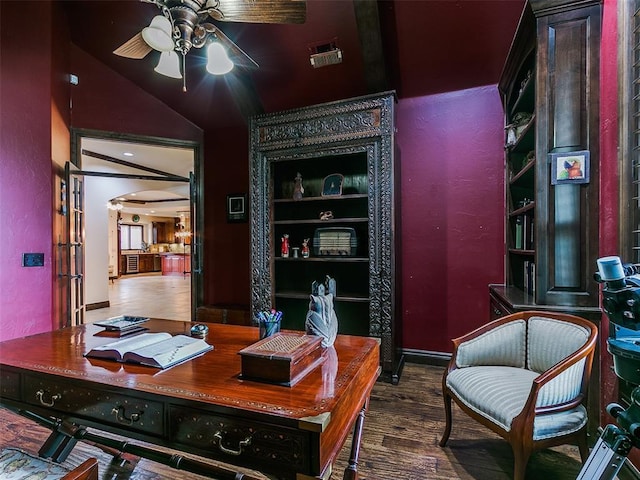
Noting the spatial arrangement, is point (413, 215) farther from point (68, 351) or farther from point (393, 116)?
point (68, 351)

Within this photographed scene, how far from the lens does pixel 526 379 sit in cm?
173

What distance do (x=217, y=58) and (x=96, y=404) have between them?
6.57 feet

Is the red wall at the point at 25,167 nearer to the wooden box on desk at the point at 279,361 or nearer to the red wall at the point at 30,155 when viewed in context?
the red wall at the point at 30,155

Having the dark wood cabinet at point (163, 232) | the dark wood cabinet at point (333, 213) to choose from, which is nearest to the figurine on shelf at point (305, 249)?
the dark wood cabinet at point (333, 213)

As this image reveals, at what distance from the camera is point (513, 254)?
2914 mm

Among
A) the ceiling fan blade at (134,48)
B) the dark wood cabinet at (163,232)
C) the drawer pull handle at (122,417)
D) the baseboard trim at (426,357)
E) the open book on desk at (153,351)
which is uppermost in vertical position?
the ceiling fan blade at (134,48)

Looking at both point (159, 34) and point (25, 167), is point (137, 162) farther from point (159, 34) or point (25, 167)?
point (159, 34)

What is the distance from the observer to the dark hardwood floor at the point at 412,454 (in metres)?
1.69

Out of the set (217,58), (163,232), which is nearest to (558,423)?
(217,58)

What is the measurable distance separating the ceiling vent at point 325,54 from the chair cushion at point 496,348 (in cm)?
262

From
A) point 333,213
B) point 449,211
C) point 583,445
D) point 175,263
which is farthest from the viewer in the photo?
point 175,263

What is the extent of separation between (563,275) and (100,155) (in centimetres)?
635

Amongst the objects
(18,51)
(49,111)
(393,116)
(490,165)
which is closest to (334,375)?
(393,116)

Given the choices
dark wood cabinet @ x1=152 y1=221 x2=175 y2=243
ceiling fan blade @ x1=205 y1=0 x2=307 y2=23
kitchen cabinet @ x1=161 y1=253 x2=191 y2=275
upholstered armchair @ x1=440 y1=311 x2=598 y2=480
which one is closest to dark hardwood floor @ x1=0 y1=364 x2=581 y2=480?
upholstered armchair @ x1=440 y1=311 x2=598 y2=480
